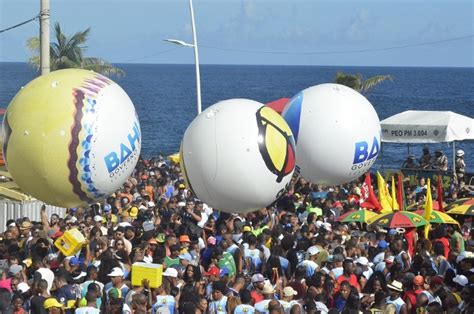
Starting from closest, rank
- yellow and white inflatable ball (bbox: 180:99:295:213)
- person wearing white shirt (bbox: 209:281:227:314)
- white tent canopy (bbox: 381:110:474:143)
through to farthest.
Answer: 1. yellow and white inflatable ball (bbox: 180:99:295:213)
2. person wearing white shirt (bbox: 209:281:227:314)
3. white tent canopy (bbox: 381:110:474:143)

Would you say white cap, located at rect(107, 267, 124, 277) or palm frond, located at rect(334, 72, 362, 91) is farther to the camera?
palm frond, located at rect(334, 72, 362, 91)

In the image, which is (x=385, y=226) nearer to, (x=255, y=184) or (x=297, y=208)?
(x=297, y=208)

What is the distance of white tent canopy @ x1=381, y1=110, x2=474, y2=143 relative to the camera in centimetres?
2416

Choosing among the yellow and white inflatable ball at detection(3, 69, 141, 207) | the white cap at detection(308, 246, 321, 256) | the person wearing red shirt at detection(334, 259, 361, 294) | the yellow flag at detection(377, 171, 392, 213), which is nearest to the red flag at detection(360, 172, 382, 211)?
the yellow flag at detection(377, 171, 392, 213)

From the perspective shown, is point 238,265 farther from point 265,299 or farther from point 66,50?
point 66,50

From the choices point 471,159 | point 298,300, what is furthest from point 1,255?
point 471,159

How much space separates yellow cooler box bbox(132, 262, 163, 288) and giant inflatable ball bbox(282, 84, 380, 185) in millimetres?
2276

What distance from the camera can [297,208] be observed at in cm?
1903

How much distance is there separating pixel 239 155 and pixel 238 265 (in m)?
4.57

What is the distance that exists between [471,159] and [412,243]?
45.4 metres

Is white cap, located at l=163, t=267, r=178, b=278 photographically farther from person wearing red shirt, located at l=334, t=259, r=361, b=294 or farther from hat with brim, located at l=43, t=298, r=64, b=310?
person wearing red shirt, located at l=334, t=259, r=361, b=294

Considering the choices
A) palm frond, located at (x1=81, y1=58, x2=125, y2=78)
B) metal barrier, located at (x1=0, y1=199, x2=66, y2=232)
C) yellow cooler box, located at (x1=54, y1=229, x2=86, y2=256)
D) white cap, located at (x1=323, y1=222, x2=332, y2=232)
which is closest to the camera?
yellow cooler box, located at (x1=54, y1=229, x2=86, y2=256)

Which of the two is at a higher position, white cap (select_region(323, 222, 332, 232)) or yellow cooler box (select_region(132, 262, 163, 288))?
yellow cooler box (select_region(132, 262, 163, 288))

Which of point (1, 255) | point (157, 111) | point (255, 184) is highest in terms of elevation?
point (255, 184)
